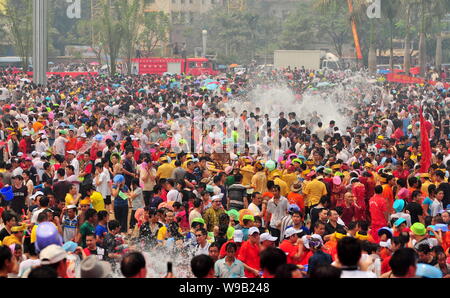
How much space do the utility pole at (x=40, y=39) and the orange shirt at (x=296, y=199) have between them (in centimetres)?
2518

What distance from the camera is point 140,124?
2005 cm

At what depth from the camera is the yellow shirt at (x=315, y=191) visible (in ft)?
39.6

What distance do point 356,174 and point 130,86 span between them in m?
24.8

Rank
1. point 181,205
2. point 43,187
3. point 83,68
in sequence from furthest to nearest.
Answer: point 83,68
point 43,187
point 181,205

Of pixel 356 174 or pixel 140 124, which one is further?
pixel 140 124

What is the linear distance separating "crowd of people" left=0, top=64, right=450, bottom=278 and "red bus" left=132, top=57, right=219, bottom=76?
98.1ft

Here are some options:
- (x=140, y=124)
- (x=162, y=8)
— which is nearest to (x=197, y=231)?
(x=140, y=124)

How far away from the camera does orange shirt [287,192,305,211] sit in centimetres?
1178

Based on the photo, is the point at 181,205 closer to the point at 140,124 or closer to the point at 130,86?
the point at 140,124

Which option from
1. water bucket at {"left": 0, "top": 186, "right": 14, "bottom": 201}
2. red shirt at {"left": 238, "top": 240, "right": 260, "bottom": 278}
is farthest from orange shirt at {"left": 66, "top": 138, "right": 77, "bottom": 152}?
red shirt at {"left": 238, "top": 240, "right": 260, "bottom": 278}

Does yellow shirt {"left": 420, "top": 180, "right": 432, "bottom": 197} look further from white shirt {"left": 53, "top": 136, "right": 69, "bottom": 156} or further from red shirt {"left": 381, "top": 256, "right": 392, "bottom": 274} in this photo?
white shirt {"left": 53, "top": 136, "right": 69, "bottom": 156}

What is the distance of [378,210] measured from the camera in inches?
434
